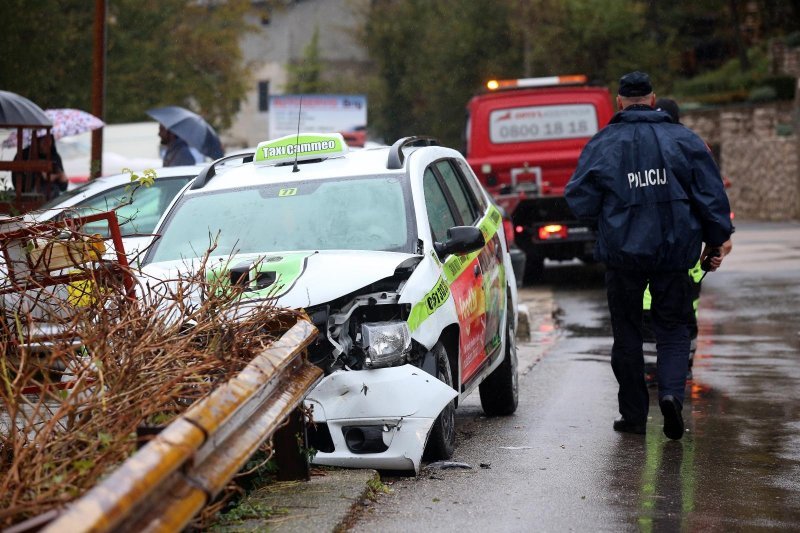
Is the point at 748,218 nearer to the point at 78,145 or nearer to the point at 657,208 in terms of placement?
the point at 78,145

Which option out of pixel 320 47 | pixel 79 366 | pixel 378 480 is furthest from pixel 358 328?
pixel 320 47

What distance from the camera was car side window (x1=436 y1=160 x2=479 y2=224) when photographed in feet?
27.7

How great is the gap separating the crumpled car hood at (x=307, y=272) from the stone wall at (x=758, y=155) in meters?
27.9

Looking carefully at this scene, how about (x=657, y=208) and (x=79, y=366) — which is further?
(x=657, y=208)

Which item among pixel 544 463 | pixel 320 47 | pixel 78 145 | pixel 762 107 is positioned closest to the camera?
pixel 544 463

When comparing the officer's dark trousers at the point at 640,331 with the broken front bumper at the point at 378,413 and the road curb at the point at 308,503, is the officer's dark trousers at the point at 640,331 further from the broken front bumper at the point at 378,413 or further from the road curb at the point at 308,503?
the road curb at the point at 308,503

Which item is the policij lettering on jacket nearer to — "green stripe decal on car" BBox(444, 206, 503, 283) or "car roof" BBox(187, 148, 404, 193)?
"green stripe decal on car" BBox(444, 206, 503, 283)

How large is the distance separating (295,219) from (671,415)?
224 centimetres

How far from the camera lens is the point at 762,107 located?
34.7m

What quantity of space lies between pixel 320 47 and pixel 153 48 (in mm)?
38969

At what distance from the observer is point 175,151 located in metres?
15.3

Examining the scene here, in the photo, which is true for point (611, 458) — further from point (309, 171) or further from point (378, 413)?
point (309, 171)

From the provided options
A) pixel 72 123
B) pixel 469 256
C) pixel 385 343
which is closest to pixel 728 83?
pixel 72 123

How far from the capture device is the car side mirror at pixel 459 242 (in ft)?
24.0
